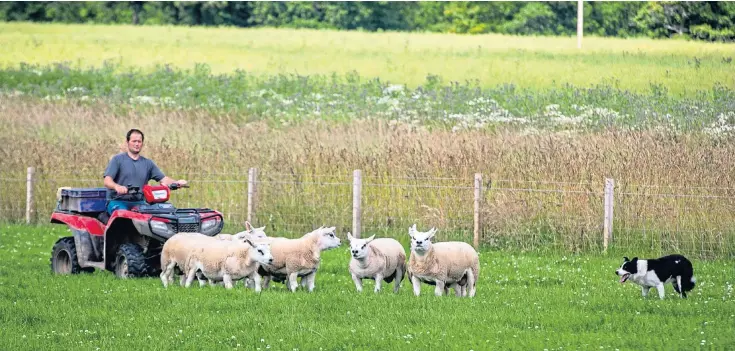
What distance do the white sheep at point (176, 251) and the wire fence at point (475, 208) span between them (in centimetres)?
811

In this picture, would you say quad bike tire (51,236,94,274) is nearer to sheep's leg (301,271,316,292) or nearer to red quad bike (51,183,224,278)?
red quad bike (51,183,224,278)

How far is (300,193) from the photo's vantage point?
90.3 feet

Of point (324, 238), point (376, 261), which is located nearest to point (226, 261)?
point (324, 238)

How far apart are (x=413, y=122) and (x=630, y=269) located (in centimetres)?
1864

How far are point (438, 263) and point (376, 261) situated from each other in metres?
0.85

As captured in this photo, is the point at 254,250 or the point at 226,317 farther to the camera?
→ the point at 254,250

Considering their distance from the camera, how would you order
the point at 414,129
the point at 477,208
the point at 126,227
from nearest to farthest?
the point at 126,227
the point at 477,208
the point at 414,129

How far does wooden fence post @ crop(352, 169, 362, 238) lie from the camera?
84.0 feet

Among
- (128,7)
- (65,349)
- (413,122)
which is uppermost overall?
(128,7)

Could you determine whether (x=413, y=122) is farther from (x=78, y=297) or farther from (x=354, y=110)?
(x=78, y=297)

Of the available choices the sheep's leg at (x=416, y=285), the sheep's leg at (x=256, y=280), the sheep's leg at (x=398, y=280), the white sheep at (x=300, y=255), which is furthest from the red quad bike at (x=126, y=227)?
the sheep's leg at (x=416, y=285)

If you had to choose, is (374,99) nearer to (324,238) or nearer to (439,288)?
(324,238)

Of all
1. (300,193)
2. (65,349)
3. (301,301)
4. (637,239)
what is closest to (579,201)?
(637,239)

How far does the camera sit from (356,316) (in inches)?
572
